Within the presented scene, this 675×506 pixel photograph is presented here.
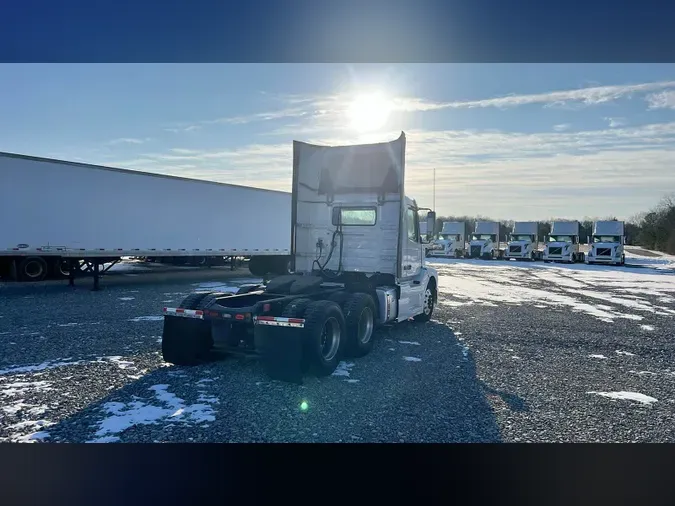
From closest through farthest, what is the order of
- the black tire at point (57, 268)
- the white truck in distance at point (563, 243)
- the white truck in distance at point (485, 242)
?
the black tire at point (57, 268) → the white truck in distance at point (563, 243) → the white truck in distance at point (485, 242)

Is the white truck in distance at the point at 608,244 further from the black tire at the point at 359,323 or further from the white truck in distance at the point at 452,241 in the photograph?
the black tire at the point at 359,323

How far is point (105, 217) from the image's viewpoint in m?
14.3

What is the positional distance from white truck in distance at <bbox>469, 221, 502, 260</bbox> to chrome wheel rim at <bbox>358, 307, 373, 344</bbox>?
1149 inches

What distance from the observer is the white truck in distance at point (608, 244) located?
2967 centimetres

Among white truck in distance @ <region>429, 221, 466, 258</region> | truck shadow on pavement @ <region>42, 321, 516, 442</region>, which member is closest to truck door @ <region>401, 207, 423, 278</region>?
truck shadow on pavement @ <region>42, 321, 516, 442</region>

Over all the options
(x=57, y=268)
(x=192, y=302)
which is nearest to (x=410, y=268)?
(x=192, y=302)

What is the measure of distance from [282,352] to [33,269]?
11.2 m

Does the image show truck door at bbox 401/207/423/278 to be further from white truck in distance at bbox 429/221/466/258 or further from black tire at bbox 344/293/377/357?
white truck in distance at bbox 429/221/466/258

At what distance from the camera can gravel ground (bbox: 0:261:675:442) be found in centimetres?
450

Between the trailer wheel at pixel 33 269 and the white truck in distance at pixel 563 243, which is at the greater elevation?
the white truck in distance at pixel 563 243

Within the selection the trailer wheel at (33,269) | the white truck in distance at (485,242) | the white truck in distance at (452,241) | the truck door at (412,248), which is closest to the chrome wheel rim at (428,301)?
the truck door at (412,248)

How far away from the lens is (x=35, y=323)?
9.09m

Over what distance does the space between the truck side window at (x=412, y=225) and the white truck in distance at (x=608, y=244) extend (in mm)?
25102
